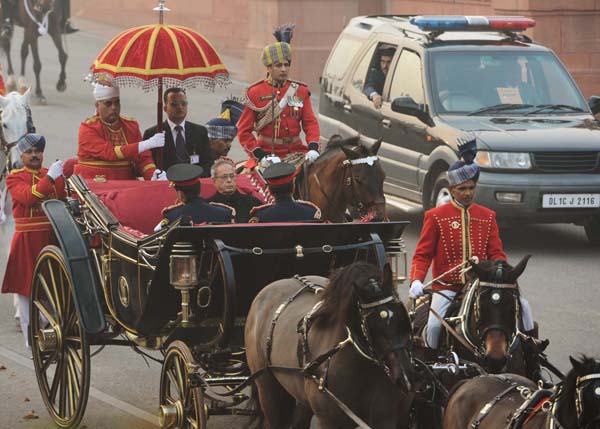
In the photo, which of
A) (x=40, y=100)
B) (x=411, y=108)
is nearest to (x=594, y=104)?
(x=411, y=108)

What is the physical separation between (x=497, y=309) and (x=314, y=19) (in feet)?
72.7

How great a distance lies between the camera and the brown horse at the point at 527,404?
6.68 m

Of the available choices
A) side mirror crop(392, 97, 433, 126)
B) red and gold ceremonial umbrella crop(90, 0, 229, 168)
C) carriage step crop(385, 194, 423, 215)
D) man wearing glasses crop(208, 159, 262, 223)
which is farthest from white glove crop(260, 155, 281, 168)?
carriage step crop(385, 194, 423, 215)

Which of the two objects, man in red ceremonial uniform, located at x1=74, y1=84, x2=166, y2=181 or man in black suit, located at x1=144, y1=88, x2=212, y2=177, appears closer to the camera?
man in red ceremonial uniform, located at x1=74, y1=84, x2=166, y2=181

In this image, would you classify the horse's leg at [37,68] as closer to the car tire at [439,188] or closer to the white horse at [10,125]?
the car tire at [439,188]

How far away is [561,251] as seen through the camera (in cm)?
1723

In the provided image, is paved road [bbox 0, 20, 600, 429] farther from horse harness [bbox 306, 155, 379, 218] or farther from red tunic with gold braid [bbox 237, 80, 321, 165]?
red tunic with gold braid [bbox 237, 80, 321, 165]

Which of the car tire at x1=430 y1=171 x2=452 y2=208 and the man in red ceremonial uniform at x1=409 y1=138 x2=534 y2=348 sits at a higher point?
the man in red ceremonial uniform at x1=409 y1=138 x2=534 y2=348

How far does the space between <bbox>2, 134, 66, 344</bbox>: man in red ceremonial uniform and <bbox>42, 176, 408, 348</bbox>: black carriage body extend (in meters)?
2.64

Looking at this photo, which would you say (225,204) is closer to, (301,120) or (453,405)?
(453,405)

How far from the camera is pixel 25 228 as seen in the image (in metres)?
13.2

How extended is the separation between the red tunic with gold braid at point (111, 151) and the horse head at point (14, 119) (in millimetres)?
2405

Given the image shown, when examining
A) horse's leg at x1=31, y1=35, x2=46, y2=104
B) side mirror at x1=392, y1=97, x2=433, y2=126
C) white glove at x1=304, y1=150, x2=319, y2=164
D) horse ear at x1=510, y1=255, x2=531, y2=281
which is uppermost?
horse ear at x1=510, y1=255, x2=531, y2=281

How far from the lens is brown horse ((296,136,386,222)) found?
42.8 ft
